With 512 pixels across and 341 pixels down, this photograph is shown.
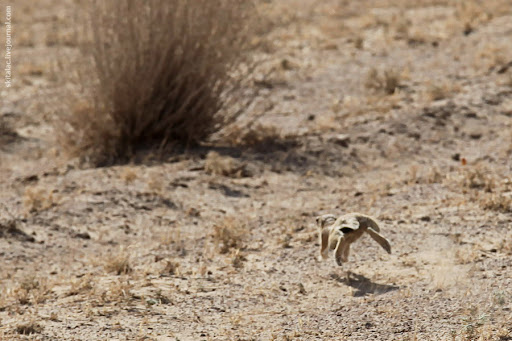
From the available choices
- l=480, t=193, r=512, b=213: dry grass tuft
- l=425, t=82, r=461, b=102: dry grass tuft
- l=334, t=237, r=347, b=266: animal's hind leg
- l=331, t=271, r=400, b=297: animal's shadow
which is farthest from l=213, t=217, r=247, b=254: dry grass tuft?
l=425, t=82, r=461, b=102: dry grass tuft

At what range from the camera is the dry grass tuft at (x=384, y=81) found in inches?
344

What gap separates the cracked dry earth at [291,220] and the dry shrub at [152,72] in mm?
340

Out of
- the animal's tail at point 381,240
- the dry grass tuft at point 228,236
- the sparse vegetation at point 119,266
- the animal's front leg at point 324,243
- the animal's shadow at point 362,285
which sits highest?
the animal's tail at point 381,240

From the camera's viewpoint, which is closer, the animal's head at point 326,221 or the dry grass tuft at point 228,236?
the animal's head at point 326,221

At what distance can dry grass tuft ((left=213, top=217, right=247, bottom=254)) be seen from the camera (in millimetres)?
5059

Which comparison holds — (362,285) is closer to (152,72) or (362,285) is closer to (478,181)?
(478,181)

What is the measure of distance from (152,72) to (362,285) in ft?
11.8

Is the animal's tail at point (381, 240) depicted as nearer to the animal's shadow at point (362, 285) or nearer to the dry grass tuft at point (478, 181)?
the animal's shadow at point (362, 285)

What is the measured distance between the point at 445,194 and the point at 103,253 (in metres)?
2.41

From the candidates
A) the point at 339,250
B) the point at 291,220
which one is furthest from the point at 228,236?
the point at 339,250

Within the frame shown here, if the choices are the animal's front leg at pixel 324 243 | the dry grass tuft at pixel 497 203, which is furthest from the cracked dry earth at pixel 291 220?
the animal's front leg at pixel 324 243

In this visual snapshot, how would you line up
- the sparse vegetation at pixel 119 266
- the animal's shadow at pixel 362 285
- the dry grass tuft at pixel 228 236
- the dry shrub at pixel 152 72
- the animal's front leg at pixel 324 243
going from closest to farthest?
the animal's shadow at pixel 362 285, the animal's front leg at pixel 324 243, the sparse vegetation at pixel 119 266, the dry grass tuft at pixel 228 236, the dry shrub at pixel 152 72

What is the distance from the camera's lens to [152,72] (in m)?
7.25

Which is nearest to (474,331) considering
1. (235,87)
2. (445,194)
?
(445,194)
